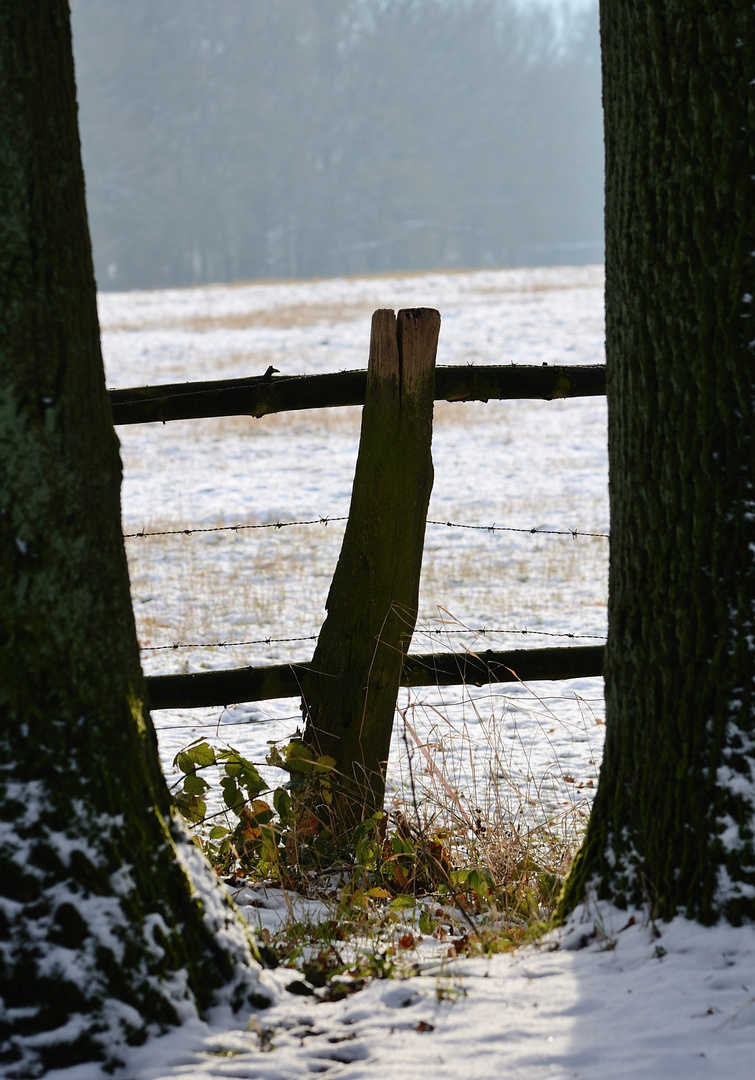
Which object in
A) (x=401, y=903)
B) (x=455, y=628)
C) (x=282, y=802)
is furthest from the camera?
(x=455, y=628)

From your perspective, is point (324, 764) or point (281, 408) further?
point (281, 408)

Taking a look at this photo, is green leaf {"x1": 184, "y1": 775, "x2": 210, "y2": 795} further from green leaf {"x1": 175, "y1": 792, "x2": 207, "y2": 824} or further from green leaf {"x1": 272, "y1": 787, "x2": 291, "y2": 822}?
green leaf {"x1": 272, "y1": 787, "x2": 291, "y2": 822}

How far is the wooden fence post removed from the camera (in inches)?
116

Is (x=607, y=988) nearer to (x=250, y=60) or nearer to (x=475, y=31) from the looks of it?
(x=250, y=60)

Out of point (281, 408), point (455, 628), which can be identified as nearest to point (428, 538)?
point (455, 628)

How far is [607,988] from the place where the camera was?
6.53ft

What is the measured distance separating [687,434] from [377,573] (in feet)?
3.87

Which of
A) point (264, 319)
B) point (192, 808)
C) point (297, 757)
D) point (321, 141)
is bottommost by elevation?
point (192, 808)

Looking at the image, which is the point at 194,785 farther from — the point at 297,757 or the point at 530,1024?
the point at 530,1024

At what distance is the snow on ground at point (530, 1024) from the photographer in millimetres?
1783

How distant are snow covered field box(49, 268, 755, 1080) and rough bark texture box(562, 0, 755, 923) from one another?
223 millimetres

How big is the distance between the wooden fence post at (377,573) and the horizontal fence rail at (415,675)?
86mm

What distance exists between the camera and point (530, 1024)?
191 cm

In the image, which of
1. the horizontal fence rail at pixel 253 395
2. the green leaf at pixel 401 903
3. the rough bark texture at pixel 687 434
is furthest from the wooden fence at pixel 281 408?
the rough bark texture at pixel 687 434
